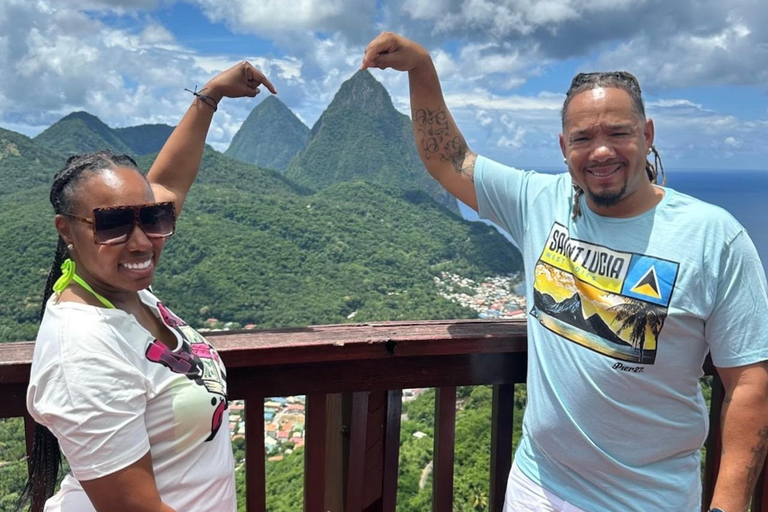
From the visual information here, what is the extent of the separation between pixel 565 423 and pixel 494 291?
136ft

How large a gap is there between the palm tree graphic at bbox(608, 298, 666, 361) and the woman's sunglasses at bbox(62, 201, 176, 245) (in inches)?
35.8

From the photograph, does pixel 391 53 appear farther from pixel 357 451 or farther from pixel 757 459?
pixel 757 459

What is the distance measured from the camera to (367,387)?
4.56 ft

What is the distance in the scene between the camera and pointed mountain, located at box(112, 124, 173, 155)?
85.0 meters

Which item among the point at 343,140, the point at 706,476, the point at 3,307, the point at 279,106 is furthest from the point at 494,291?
the point at 279,106

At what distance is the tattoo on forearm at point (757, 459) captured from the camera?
1176mm

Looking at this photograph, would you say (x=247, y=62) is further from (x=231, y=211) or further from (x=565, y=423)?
(x=231, y=211)

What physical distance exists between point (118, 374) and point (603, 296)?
93 centimetres

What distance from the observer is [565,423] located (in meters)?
1.26

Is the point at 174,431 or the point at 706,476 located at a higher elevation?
the point at 174,431

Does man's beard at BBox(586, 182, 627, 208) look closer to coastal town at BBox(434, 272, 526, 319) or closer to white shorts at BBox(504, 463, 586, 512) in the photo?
white shorts at BBox(504, 463, 586, 512)

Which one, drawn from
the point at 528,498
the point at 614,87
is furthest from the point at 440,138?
the point at 528,498

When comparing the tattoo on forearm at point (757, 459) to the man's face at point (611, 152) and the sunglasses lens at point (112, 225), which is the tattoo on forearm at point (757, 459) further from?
the sunglasses lens at point (112, 225)

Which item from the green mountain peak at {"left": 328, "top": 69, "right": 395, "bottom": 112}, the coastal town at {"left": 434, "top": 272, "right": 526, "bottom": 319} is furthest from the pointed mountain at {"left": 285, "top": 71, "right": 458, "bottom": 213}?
the coastal town at {"left": 434, "top": 272, "right": 526, "bottom": 319}
